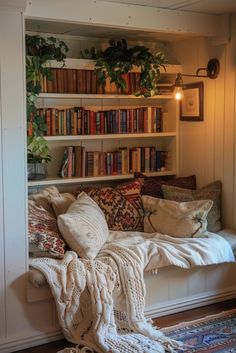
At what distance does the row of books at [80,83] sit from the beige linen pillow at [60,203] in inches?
32.4

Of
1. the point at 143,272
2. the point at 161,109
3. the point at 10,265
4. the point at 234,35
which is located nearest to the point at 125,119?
the point at 161,109

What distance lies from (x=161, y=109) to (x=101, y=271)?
73.5 inches

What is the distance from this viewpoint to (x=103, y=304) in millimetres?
2855

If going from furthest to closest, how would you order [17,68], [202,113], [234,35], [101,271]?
1. [202,113]
2. [234,35]
3. [101,271]
4. [17,68]

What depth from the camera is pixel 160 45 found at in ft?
14.3

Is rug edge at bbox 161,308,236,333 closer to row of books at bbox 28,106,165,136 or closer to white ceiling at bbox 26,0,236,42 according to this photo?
row of books at bbox 28,106,165,136

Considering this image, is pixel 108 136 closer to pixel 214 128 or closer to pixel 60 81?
pixel 60 81

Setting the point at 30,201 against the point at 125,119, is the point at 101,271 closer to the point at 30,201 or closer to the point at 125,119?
the point at 30,201

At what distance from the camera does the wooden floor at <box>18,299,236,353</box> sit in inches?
114

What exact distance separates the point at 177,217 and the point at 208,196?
1.26ft

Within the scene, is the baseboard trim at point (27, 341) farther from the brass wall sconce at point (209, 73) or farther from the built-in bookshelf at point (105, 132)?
the brass wall sconce at point (209, 73)

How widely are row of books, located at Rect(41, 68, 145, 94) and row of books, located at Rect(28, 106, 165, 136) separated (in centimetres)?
15

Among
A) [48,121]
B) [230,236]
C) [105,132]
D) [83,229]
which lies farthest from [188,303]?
[48,121]

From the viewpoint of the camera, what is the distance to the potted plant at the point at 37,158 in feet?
11.7
